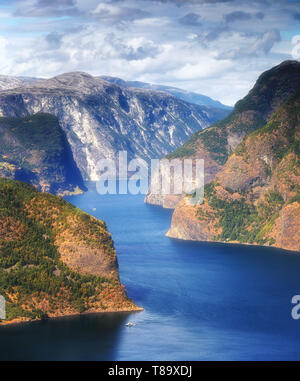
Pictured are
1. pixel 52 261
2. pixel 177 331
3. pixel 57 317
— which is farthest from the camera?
pixel 52 261

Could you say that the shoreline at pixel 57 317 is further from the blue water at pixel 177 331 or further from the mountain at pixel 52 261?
the blue water at pixel 177 331

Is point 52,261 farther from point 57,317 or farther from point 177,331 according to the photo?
point 177,331

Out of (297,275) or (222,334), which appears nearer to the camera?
(222,334)

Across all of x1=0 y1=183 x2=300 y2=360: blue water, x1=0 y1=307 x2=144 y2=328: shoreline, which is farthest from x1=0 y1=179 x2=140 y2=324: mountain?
x1=0 y1=183 x2=300 y2=360: blue water

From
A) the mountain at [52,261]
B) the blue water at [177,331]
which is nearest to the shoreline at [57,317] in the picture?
the mountain at [52,261]

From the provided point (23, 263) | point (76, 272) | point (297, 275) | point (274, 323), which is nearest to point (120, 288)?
point (76, 272)

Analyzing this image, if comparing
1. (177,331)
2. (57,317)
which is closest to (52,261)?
(57,317)
